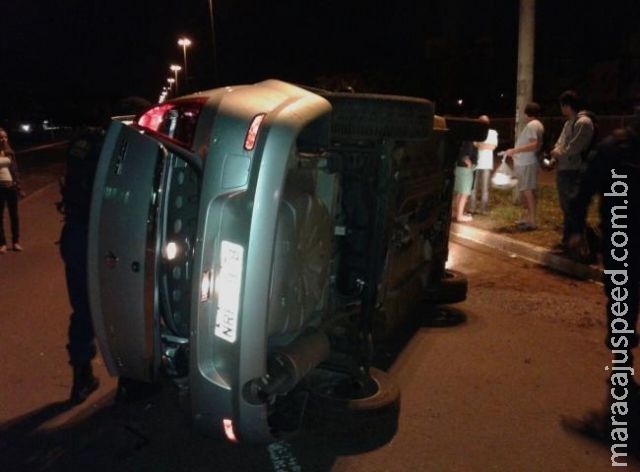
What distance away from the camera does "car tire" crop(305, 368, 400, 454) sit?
371cm

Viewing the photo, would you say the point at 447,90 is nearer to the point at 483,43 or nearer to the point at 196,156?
the point at 483,43

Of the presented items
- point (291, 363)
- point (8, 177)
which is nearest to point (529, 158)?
point (8, 177)

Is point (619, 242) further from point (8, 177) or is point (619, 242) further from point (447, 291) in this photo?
point (8, 177)

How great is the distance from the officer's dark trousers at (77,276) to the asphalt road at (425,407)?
18.8 inches

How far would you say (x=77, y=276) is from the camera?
4184mm

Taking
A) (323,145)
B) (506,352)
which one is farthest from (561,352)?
(323,145)

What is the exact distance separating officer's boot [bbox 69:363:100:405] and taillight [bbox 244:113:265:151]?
2.27 meters

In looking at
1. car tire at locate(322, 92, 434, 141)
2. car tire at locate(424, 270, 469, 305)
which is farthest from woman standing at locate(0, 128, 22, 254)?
car tire at locate(322, 92, 434, 141)

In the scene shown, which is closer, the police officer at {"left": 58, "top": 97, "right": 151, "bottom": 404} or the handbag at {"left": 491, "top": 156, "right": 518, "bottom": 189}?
the police officer at {"left": 58, "top": 97, "right": 151, "bottom": 404}

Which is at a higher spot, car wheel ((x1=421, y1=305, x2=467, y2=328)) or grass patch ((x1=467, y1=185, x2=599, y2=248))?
grass patch ((x1=467, y1=185, x2=599, y2=248))

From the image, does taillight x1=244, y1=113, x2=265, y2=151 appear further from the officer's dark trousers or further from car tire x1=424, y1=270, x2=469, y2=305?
car tire x1=424, y1=270, x2=469, y2=305

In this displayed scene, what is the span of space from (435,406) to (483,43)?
4651 cm

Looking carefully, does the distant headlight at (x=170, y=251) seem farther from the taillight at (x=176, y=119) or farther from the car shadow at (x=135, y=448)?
the car shadow at (x=135, y=448)

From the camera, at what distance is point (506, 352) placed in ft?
17.4
